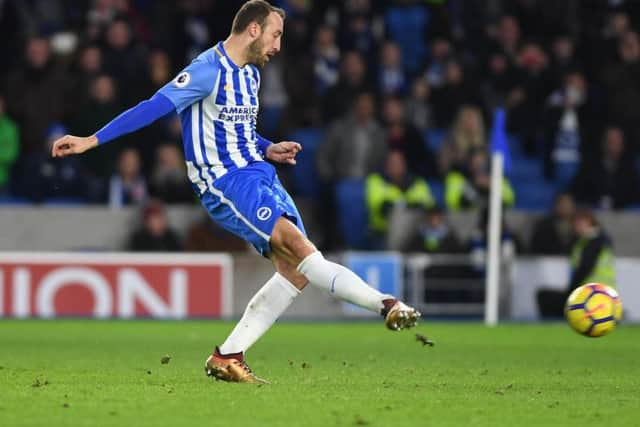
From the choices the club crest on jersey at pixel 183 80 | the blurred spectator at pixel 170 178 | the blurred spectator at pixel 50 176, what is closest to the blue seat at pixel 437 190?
Result: the blurred spectator at pixel 170 178

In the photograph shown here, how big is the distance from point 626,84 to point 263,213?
1390 cm

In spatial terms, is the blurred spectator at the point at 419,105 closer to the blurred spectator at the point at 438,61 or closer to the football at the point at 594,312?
the blurred spectator at the point at 438,61

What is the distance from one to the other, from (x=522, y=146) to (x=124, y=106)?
6204 mm

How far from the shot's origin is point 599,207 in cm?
2072

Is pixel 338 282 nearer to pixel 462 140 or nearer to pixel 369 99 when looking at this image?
pixel 369 99

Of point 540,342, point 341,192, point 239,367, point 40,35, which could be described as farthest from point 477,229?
point 239,367

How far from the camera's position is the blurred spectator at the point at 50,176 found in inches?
752

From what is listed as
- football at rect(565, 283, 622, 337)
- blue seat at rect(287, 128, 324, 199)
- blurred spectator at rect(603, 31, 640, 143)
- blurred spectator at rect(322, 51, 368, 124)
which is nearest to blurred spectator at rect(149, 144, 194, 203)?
blue seat at rect(287, 128, 324, 199)

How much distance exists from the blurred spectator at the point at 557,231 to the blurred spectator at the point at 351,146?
92.4 inches

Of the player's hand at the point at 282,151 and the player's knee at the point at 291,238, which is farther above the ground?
the player's hand at the point at 282,151

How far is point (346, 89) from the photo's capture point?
67.6 ft

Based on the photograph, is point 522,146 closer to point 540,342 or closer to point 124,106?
point 124,106

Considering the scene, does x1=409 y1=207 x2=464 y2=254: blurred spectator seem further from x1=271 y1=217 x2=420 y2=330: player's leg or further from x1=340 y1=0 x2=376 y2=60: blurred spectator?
x1=271 y1=217 x2=420 y2=330: player's leg

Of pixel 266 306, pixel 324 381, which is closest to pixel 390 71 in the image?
pixel 324 381
